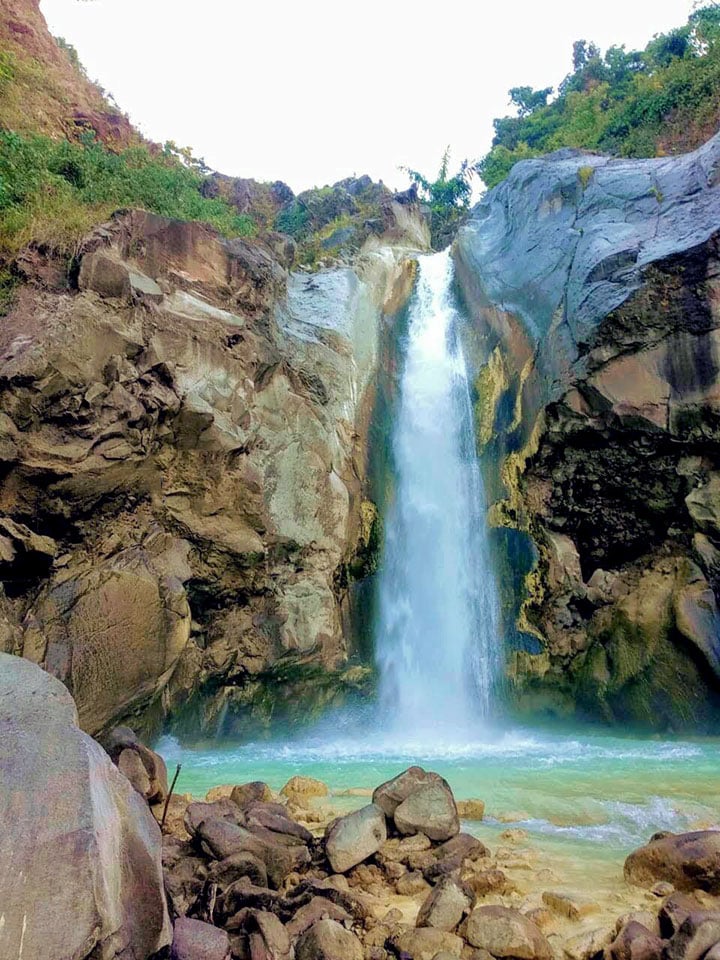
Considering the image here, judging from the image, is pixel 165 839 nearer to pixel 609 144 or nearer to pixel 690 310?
pixel 690 310

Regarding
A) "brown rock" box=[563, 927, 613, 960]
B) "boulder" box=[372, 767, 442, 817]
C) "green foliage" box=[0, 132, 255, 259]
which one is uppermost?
"green foliage" box=[0, 132, 255, 259]

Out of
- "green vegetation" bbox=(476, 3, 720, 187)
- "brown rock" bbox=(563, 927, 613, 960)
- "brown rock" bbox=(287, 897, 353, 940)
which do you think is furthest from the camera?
"green vegetation" bbox=(476, 3, 720, 187)

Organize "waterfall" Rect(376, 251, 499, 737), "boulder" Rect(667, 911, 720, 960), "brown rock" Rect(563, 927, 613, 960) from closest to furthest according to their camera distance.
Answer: "boulder" Rect(667, 911, 720, 960), "brown rock" Rect(563, 927, 613, 960), "waterfall" Rect(376, 251, 499, 737)

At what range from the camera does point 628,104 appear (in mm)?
24969

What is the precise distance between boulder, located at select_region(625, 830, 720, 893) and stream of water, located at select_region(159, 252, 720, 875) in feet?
1.52

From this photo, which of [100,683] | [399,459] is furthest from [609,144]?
[100,683]

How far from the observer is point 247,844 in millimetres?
4699

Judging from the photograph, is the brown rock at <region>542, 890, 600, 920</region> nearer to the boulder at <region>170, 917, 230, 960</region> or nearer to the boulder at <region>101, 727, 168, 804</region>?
the boulder at <region>170, 917, 230, 960</region>

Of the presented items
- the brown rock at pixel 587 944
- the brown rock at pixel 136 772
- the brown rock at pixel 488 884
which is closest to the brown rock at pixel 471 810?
the brown rock at pixel 488 884

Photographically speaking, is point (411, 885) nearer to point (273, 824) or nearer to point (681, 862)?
point (273, 824)

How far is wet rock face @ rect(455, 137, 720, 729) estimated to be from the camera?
1240 cm

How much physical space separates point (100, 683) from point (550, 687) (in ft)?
30.0

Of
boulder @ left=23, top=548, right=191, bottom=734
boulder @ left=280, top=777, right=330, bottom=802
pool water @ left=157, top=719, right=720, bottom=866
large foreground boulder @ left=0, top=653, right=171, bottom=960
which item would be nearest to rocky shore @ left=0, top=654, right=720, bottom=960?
large foreground boulder @ left=0, top=653, right=171, bottom=960

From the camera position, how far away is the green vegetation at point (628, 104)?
22.3m
